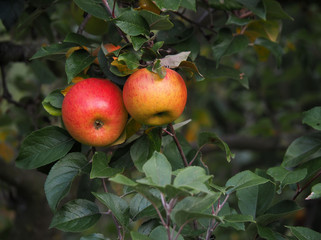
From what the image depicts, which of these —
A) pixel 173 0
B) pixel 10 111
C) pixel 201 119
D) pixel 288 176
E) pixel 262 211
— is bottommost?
pixel 201 119

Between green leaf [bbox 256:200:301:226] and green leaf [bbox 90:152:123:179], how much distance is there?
358 mm

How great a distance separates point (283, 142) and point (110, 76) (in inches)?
60.2

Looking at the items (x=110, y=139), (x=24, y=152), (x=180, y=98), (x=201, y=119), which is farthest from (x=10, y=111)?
(x=201, y=119)

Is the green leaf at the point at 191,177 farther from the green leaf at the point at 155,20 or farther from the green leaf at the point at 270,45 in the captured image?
the green leaf at the point at 270,45

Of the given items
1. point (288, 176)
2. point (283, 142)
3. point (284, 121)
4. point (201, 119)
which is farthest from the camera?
point (201, 119)

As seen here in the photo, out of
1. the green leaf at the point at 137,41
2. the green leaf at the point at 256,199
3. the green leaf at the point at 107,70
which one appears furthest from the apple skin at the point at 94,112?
the green leaf at the point at 256,199

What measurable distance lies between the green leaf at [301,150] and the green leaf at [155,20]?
497mm

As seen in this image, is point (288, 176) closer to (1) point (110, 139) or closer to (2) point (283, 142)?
(1) point (110, 139)

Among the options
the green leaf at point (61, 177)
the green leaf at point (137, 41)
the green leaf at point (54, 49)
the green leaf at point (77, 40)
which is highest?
the green leaf at point (137, 41)

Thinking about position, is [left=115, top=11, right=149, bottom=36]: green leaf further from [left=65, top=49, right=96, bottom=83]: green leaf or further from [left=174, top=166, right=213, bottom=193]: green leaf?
[left=174, top=166, right=213, bottom=193]: green leaf

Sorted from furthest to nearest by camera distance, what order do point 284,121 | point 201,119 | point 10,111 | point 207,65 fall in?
point 201,119
point 284,121
point 10,111
point 207,65

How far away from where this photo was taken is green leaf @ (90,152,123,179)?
881 mm

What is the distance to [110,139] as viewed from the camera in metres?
0.98

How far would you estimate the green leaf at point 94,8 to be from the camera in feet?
3.12
